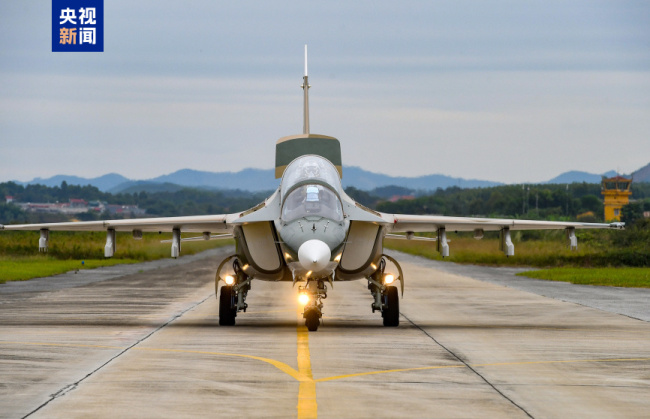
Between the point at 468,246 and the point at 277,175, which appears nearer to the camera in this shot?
the point at 277,175

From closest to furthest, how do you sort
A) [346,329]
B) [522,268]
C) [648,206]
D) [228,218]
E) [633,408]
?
[633,408]
[346,329]
[228,218]
[522,268]
[648,206]

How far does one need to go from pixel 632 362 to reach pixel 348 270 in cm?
752

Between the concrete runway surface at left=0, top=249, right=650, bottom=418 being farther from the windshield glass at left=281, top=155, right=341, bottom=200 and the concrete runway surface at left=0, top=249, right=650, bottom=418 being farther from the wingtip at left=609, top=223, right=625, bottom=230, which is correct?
the windshield glass at left=281, top=155, right=341, bottom=200

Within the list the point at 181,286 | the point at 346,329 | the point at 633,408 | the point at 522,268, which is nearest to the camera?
the point at 633,408

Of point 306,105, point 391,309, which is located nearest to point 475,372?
point 391,309

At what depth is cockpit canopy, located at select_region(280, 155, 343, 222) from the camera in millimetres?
18875

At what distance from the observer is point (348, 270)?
835 inches

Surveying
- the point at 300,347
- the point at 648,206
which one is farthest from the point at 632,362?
the point at 648,206

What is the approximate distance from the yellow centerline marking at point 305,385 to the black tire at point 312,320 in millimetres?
1128

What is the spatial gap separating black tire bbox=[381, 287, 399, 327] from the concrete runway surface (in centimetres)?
31

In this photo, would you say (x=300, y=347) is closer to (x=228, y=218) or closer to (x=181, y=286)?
(x=228, y=218)

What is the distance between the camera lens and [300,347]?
669 inches

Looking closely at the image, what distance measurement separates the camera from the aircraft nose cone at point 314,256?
17.6 metres

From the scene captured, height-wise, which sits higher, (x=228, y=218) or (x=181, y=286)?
(x=228, y=218)
